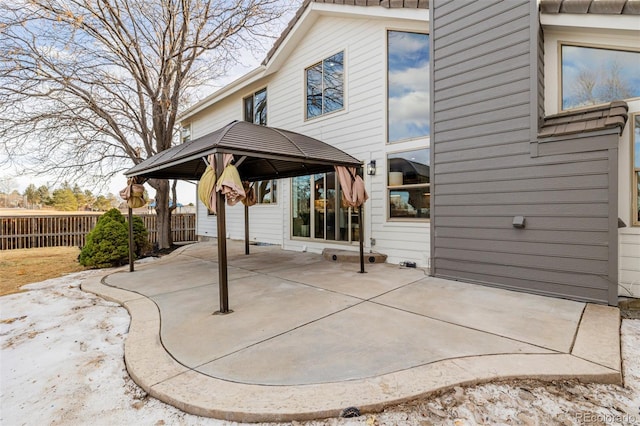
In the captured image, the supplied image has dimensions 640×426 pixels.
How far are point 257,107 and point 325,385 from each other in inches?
362

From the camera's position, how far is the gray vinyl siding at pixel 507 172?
3.82 m

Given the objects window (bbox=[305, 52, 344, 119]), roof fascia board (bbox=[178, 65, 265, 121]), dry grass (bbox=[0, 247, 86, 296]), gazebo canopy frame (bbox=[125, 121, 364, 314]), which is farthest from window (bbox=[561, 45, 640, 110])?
dry grass (bbox=[0, 247, 86, 296])

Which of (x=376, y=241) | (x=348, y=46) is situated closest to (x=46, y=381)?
(x=376, y=241)

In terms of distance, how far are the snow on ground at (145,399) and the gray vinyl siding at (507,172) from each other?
131 cm

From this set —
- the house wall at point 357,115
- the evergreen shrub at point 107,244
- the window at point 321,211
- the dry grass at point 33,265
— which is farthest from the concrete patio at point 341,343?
the evergreen shrub at point 107,244

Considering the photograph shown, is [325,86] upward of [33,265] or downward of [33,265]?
upward

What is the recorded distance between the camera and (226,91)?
1011cm

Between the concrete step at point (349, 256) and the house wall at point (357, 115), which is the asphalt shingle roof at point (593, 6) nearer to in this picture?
the house wall at point (357, 115)

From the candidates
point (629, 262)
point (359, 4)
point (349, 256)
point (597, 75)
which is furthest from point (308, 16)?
point (629, 262)

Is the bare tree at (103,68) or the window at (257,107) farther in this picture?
the window at (257,107)

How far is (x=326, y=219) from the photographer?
755 cm

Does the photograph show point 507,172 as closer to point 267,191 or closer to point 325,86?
point 325,86

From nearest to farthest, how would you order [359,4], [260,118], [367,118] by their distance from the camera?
[359,4], [367,118], [260,118]

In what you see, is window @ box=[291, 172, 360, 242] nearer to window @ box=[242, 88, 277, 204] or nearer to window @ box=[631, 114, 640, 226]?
window @ box=[242, 88, 277, 204]
